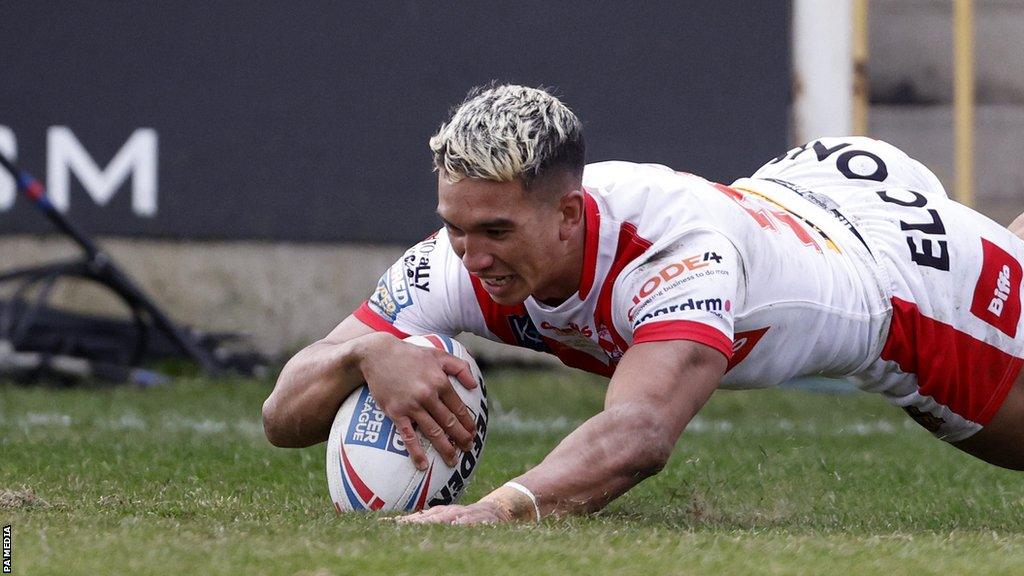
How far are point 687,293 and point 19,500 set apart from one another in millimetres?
1930

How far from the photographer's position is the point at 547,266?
4527 millimetres

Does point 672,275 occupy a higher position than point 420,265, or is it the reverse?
point 672,275

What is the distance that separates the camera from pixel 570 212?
14.9ft

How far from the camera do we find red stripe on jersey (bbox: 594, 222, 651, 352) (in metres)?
4.59

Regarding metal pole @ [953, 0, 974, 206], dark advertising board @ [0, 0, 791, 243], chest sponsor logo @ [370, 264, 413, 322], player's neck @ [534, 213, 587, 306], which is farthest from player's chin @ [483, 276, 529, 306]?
metal pole @ [953, 0, 974, 206]

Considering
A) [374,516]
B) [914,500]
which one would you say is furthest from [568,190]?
[914,500]

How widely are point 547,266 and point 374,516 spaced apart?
83 cm

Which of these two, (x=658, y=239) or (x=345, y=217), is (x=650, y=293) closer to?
(x=658, y=239)

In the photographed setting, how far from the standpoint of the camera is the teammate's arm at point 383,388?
4535 millimetres

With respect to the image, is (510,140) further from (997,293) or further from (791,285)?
(997,293)

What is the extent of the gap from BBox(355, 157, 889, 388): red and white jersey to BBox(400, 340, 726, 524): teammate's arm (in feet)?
0.27

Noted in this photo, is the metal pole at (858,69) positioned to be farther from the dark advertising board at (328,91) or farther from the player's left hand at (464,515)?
the player's left hand at (464,515)

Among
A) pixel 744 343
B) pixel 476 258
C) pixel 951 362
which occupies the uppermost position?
pixel 476 258

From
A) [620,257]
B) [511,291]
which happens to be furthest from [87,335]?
[620,257]
